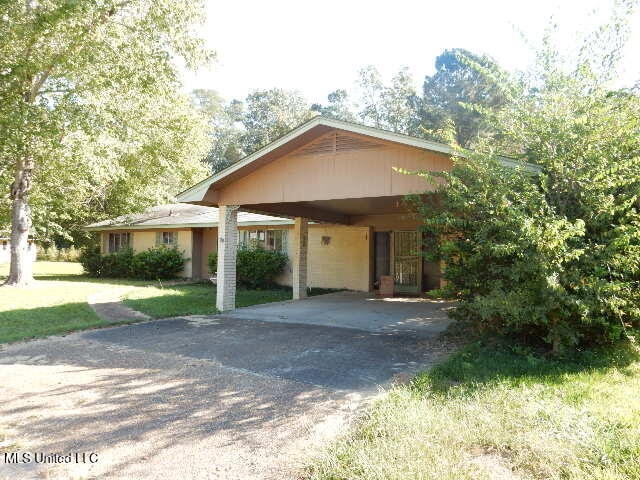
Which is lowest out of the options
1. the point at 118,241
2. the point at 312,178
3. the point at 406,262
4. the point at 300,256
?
the point at 406,262

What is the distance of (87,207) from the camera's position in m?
24.3

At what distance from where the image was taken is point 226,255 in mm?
10453

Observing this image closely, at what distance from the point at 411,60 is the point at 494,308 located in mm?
41344

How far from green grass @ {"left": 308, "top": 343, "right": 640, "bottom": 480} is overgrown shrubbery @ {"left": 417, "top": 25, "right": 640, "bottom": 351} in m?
0.78

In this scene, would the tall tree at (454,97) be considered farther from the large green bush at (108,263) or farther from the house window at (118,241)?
the large green bush at (108,263)

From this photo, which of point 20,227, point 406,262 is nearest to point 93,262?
point 20,227

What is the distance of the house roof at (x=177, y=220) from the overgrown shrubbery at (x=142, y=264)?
120 cm

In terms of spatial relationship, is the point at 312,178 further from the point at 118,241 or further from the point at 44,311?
the point at 118,241

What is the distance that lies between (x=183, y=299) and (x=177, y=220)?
7.83 metres

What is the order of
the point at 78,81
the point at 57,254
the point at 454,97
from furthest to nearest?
1. the point at 454,97
2. the point at 57,254
3. the point at 78,81

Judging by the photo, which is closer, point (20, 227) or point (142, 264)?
point (20, 227)

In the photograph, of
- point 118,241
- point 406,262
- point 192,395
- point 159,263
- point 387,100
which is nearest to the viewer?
point 192,395

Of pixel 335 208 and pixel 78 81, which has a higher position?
pixel 78 81

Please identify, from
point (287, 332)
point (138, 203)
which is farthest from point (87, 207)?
point (287, 332)
